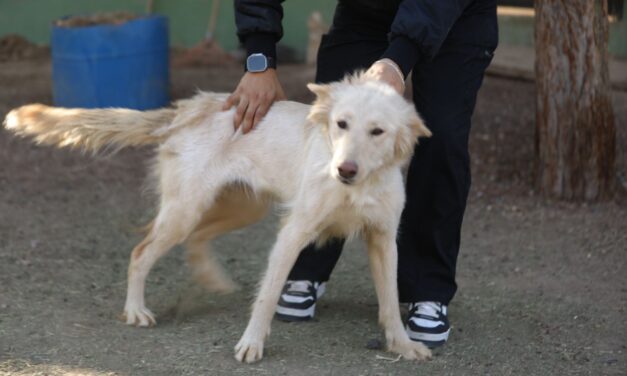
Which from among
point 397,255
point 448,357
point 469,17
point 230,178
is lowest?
point 448,357

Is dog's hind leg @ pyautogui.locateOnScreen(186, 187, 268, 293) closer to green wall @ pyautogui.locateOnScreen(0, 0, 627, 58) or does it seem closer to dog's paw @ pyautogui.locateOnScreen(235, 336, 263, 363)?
dog's paw @ pyautogui.locateOnScreen(235, 336, 263, 363)

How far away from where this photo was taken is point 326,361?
12.7 ft

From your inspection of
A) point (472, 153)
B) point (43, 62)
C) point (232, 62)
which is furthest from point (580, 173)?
point (43, 62)

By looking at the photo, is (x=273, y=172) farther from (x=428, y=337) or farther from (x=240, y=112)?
(x=428, y=337)

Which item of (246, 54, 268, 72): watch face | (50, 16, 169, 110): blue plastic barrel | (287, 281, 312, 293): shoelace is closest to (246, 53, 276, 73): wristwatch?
(246, 54, 268, 72): watch face

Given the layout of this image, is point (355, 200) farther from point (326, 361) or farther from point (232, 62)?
point (232, 62)

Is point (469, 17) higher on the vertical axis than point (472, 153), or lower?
higher

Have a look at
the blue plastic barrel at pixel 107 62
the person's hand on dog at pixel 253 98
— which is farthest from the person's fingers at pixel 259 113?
the blue plastic barrel at pixel 107 62

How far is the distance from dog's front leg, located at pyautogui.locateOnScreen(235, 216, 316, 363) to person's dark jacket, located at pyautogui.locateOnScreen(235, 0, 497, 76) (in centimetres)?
75

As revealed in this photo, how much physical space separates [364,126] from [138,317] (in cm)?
140

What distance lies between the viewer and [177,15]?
10547 millimetres

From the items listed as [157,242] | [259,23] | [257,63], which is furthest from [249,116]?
[157,242]

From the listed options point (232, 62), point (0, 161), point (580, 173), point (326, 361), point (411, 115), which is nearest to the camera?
point (411, 115)

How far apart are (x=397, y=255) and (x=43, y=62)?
7.17 meters
